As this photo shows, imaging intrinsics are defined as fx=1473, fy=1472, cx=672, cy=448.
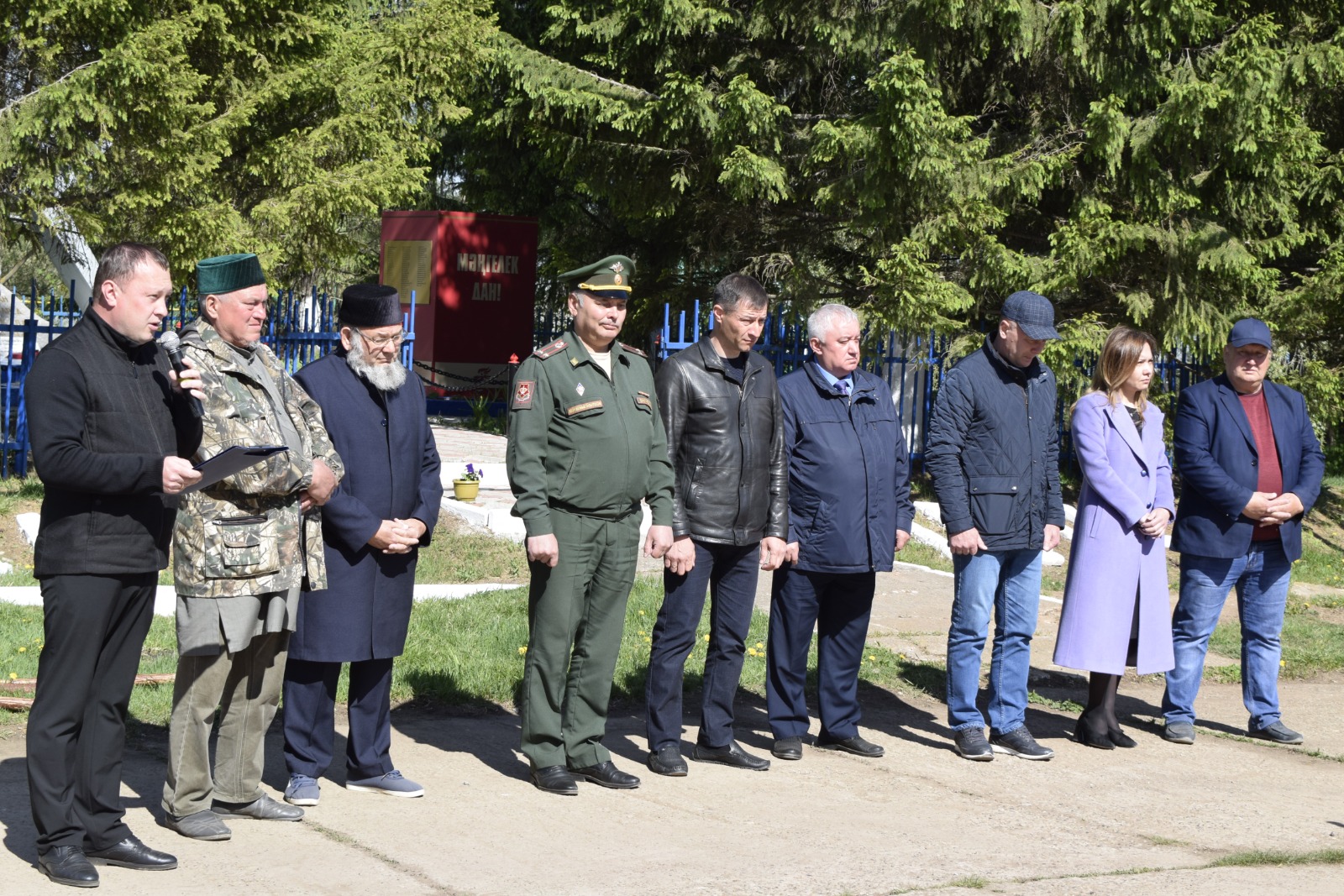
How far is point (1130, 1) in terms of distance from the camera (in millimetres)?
14383

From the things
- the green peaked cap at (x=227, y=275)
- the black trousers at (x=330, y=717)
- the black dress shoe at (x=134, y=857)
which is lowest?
the black dress shoe at (x=134, y=857)

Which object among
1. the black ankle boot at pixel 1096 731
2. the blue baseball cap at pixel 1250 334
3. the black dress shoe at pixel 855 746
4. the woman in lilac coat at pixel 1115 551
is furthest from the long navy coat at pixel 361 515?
the blue baseball cap at pixel 1250 334

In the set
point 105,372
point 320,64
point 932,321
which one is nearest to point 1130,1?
point 932,321

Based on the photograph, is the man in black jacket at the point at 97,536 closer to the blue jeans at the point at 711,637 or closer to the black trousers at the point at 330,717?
the black trousers at the point at 330,717

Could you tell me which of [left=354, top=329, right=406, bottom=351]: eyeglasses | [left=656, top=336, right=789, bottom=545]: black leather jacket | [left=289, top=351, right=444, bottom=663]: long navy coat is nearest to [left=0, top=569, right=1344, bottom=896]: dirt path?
[left=289, top=351, right=444, bottom=663]: long navy coat

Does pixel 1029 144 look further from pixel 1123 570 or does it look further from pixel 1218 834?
pixel 1218 834

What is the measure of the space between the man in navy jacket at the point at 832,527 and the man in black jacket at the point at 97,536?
2792mm

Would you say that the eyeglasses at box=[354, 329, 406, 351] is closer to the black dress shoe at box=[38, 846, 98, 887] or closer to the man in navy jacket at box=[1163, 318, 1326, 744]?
the black dress shoe at box=[38, 846, 98, 887]

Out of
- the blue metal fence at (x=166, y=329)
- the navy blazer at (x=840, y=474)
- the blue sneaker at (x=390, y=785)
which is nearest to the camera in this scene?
the blue sneaker at (x=390, y=785)

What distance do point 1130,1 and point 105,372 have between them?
12444 millimetres

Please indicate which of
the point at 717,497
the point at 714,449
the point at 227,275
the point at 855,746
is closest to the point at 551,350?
the point at 714,449

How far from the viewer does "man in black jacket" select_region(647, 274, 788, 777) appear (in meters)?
6.10

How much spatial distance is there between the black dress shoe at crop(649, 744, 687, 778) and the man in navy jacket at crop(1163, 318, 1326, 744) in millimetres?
2514

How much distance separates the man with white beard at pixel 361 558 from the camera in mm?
5391
